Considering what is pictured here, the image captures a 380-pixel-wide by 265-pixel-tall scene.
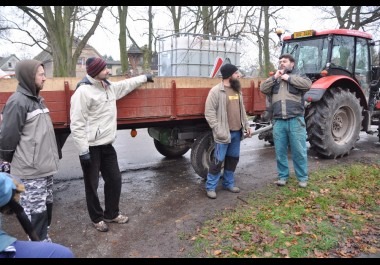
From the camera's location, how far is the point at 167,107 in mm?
4812

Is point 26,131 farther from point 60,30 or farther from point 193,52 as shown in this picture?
point 60,30

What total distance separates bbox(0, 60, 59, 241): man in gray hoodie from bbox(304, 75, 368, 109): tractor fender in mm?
4689

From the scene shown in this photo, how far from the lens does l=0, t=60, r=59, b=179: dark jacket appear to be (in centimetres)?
295

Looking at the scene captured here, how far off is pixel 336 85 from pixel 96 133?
199 inches

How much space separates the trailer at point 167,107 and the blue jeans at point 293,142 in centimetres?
84

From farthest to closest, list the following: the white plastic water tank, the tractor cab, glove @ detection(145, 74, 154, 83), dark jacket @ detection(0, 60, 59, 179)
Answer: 1. the white plastic water tank
2. the tractor cab
3. glove @ detection(145, 74, 154, 83)
4. dark jacket @ detection(0, 60, 59, 179)

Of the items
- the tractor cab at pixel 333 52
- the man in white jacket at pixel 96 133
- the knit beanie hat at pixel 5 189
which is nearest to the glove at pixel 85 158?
the man in white jacket at pixel 96 133

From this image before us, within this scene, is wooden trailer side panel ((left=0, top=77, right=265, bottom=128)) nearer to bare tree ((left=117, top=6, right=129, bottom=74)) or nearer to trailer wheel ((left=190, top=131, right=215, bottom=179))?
trailer wheel ((left=190, top=131, right=215, bottom=179))

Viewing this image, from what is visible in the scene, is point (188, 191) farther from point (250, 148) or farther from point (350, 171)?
point (250, 148)

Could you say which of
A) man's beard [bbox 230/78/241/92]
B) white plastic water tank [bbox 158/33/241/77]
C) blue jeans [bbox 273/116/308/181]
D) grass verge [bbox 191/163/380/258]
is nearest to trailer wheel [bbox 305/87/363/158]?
grass verge [bbox 191/163/380/258]

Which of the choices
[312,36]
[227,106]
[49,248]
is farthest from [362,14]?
[49,248]

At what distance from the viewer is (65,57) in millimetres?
17062

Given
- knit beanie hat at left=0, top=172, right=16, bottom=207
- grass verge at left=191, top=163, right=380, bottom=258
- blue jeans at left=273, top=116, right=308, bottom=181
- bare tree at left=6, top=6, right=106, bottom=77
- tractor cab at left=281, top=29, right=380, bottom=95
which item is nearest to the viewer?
knit beanie hat at left=0, top=172, right=16, bottom=207
